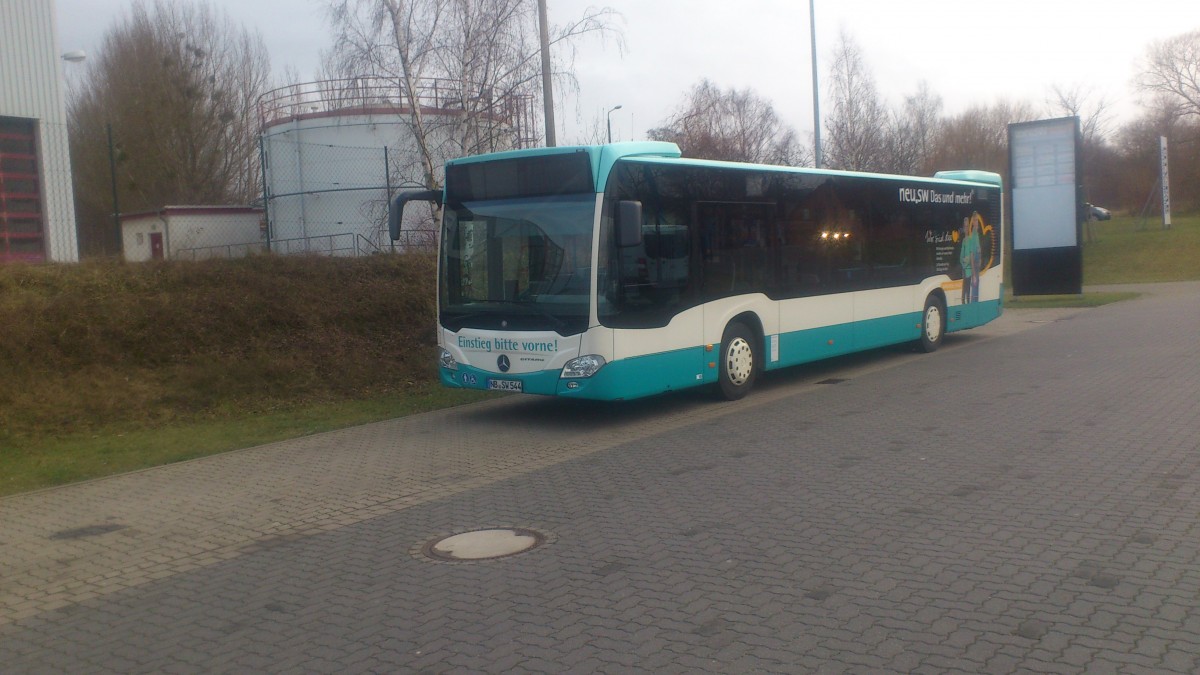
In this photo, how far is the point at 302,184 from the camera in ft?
84.6

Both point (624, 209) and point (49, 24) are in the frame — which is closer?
point (624, 209)

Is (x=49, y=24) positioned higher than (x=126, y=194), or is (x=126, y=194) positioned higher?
(x=49, y=24)

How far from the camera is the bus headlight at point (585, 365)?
36.1 ft

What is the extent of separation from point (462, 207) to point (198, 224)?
13976mm

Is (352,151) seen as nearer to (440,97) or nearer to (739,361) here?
(440,97)

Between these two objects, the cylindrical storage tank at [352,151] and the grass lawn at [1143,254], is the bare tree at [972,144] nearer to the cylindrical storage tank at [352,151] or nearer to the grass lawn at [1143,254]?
the grass lawn at [1143,254]

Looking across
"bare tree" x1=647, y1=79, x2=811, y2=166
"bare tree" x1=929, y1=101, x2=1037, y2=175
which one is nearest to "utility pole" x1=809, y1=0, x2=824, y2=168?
"bare tree" x1=647, y1=79, x2=811, y2=166

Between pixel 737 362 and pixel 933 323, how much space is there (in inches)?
252

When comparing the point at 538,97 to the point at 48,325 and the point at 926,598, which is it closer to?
the point at 48,325

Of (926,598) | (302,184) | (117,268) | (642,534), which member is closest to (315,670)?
(642,534)

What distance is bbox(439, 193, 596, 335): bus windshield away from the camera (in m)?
11.1

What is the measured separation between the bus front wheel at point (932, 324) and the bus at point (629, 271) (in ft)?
10.7

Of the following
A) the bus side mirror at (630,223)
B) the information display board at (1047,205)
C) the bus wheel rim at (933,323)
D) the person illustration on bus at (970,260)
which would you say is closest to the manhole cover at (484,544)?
the bus side mirror at (630,223)

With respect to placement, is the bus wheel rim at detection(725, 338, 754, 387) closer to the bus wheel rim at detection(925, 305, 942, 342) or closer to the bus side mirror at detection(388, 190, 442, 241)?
the bus side mirror at detection(388, 190, 442, 241)
